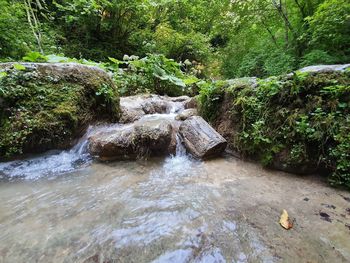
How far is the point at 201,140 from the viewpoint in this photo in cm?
357

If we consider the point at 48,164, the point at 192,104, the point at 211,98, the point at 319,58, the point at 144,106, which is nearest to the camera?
the point at 48,164

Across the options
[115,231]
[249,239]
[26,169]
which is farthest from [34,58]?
[249,239]

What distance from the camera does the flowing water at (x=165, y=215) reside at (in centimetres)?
157

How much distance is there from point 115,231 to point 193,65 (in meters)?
9.54

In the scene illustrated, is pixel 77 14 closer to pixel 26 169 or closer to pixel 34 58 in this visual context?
pixel 34 58

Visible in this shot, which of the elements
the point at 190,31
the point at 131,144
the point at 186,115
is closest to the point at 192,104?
the point at 186,115

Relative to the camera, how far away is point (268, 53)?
7.34 meters

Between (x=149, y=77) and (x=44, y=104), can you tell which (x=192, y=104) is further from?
(x=44, y=104)

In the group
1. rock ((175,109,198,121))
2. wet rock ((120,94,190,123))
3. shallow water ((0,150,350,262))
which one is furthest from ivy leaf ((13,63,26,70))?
rock ((175,109,198,121))

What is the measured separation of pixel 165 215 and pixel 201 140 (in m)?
1.76

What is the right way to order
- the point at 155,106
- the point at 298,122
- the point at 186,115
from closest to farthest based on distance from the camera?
the point at 298,122
the point at 186,115
the point at 155,106

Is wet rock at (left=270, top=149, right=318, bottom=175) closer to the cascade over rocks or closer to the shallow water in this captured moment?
the shallow water

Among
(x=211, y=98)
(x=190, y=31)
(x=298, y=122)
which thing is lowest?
(x=298, y=122)

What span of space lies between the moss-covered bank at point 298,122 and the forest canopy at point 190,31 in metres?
2.89
